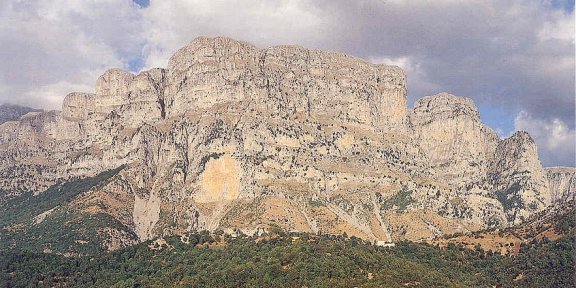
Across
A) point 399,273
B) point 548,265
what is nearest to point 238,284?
point 399,273

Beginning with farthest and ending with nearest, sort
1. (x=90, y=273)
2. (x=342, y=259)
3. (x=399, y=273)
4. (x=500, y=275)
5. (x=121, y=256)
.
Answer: (x=121, y=256)
(x=90, y=273)
(x=500, y=275)
(x=342, y=259)
(x=399, y=273)

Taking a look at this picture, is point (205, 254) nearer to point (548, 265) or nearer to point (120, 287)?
point (120, 287)

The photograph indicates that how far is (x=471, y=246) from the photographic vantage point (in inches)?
7717

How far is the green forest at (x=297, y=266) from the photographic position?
147000 millimetres

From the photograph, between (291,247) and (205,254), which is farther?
(205,254)

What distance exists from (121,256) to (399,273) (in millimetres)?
86827

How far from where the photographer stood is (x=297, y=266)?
152 meters

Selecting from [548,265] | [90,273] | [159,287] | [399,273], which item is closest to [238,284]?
[159,287]

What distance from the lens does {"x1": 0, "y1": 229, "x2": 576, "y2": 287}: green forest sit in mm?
147000

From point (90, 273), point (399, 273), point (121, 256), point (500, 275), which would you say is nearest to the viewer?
point (399, 273)

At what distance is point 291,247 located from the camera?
16938 centimetres

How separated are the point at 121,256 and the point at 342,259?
71957 mm

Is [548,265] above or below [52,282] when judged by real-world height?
above

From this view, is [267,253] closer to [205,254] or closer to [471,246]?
[205,254]
